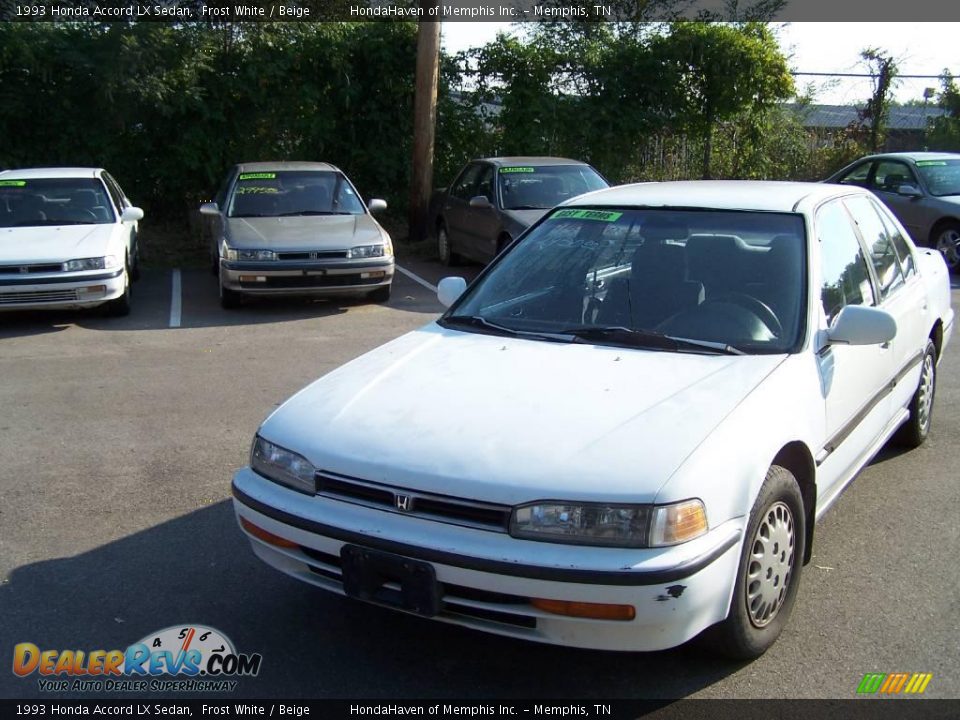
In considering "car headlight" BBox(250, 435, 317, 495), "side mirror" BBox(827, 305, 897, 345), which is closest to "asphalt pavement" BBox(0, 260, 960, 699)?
"car headlight" BBox(250, 435, 317, 495)

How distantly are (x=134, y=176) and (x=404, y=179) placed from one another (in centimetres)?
428

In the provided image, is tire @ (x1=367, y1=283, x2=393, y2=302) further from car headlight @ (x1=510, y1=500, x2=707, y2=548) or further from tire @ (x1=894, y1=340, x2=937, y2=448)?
car headlight @ (x1=510, y1=500, x2=707, y2=548)

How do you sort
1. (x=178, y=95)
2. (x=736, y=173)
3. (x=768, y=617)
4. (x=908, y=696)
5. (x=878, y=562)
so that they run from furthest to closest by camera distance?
1. (x=736, y=173)
2. (x=178, y=95)
3. (x=878, y=562)
4. (x=768, y=617)
5. (x=908, y=696)

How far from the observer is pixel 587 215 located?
→ 4.83 metres

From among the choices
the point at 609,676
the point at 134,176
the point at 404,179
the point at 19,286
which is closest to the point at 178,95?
the point at 134,176

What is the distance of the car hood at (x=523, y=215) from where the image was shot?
1172 cm

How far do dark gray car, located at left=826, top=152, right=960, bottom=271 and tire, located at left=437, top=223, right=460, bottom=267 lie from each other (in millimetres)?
5320

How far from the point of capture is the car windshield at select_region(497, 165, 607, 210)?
12359 millimetres

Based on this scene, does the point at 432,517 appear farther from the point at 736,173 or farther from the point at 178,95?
the point at 736,173

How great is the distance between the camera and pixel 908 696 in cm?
334

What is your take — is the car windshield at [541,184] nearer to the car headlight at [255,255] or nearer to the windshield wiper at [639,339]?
the car headlight at [255,255]

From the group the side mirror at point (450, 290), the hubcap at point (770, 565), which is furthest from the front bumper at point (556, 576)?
the side mirror at point (450, 290)

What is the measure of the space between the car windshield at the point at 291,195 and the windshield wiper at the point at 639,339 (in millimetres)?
7731

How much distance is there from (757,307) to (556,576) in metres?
1.73
